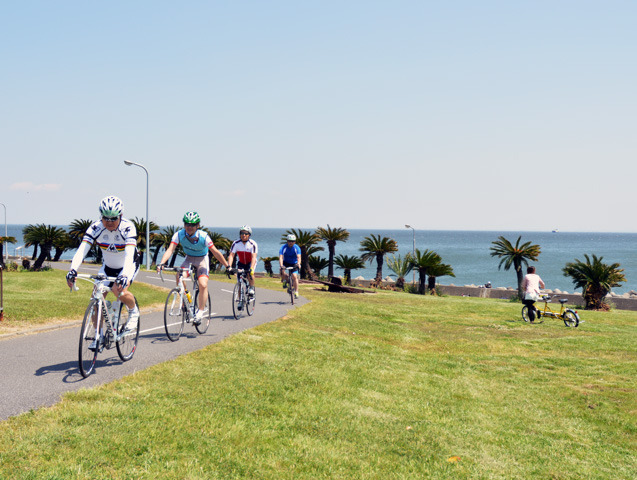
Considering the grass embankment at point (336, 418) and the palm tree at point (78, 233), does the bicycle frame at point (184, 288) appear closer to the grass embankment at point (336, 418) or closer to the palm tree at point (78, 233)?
the grass embankment at point (336, 418)

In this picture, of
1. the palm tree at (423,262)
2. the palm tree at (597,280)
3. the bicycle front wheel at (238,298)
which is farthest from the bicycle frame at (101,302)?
the palm tree at (423,262)

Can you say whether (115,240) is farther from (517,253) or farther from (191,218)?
(517,253)

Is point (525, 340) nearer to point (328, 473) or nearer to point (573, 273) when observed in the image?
point (328, 473)

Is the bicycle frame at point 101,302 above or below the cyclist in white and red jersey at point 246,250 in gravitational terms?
below

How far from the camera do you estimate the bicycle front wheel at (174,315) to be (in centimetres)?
921

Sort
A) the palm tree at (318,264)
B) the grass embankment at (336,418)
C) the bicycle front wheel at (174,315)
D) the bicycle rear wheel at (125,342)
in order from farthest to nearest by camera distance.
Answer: the palm tree at (318,264)
the bicycle front wheel at (174,315)
the bicycle rear wheel at (125,342)
the grass embankment at (336,418)

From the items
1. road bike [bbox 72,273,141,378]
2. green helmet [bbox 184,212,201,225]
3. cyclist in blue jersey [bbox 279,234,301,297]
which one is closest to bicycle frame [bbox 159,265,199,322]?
green helmet [bbox 184,212,201,225]

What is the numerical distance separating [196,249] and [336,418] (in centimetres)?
496

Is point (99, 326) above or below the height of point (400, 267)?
below

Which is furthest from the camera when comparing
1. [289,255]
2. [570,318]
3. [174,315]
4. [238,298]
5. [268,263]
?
[268,263]

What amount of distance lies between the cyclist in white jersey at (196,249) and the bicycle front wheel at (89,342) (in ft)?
7.90

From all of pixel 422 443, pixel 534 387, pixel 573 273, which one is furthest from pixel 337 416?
pixel 573 273

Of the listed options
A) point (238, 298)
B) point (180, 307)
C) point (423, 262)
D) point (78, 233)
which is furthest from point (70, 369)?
point (78, 233)

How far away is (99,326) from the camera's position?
6.68 m
